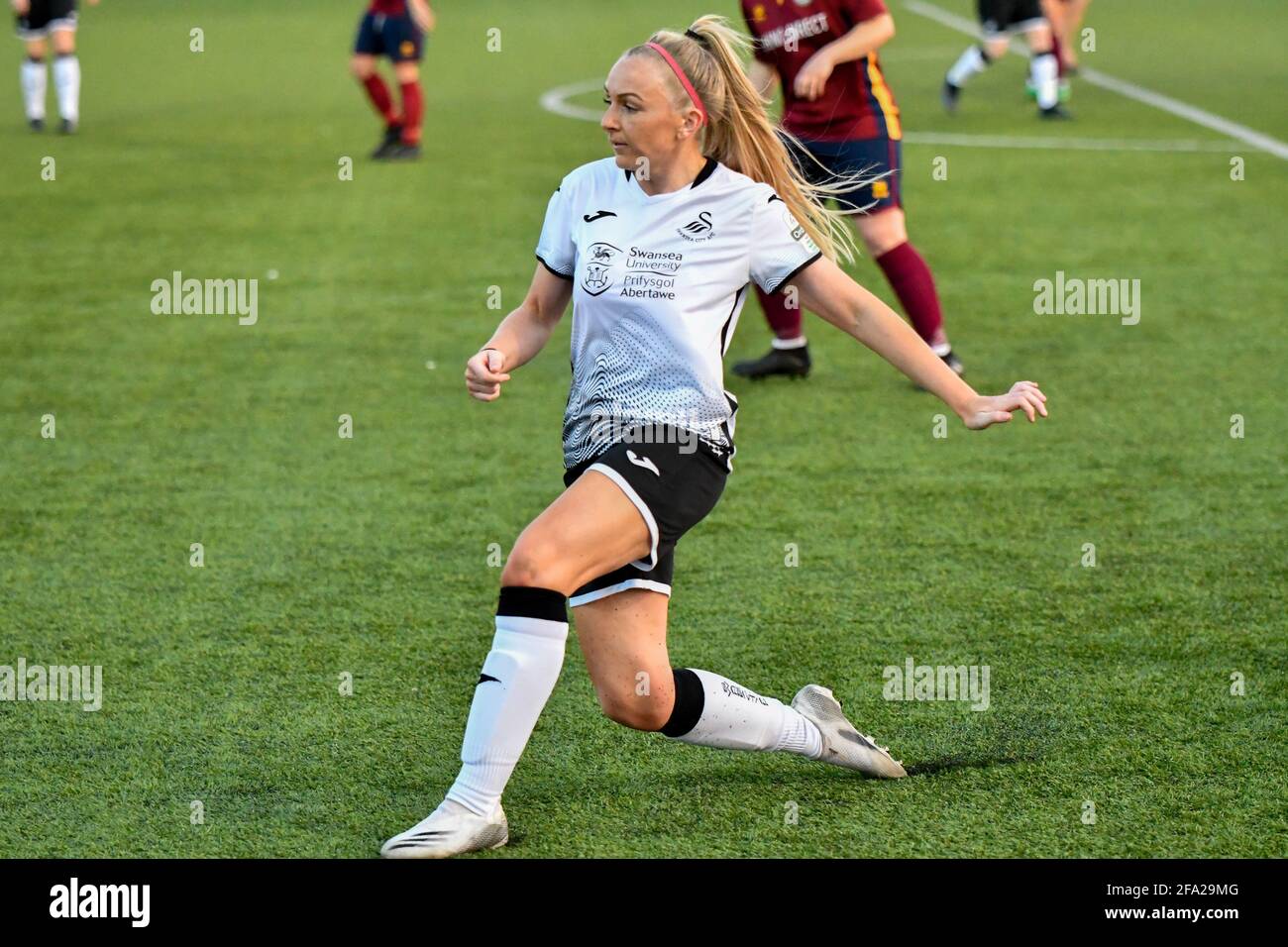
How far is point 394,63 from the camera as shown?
14.1m

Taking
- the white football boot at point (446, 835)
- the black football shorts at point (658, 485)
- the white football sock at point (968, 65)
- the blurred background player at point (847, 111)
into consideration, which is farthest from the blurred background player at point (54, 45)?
the white football boot at point (446, 835)

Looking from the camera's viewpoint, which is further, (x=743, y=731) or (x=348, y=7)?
(x=348, y=7)

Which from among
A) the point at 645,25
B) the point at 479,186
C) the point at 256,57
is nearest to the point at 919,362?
the point at 479,186

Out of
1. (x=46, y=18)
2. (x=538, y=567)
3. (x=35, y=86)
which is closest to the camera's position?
(x=538, y=567)

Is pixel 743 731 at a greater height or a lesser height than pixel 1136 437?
lesser

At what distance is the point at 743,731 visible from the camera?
4203 mm

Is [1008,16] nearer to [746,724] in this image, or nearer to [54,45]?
[54,45]

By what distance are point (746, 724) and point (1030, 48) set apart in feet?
42.1

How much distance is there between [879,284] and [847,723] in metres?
6.11

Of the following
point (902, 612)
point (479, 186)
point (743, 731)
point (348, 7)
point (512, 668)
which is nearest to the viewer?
point (512, 668)

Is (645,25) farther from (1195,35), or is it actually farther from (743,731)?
(743,731)

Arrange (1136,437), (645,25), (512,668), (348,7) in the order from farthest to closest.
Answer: (348,7)
(645,25)
(1136,437)
(512,668)

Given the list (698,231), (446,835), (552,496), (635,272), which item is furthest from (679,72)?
(552,496)

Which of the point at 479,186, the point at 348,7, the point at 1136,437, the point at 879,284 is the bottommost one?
the point at 1136,437
